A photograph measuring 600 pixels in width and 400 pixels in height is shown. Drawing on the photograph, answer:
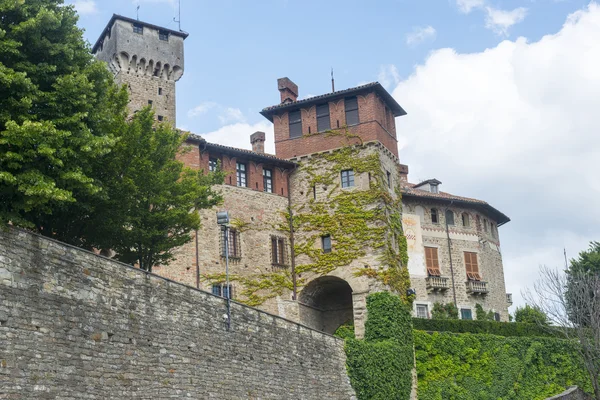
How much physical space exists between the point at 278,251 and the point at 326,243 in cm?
245

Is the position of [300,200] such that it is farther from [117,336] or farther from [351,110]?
[117,336]

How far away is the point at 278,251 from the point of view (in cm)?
3869

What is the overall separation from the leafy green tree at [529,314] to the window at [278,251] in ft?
67.9

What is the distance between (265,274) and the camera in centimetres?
3781

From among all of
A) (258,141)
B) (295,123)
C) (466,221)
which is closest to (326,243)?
(295,123)

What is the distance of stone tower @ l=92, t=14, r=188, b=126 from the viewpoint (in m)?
41.2

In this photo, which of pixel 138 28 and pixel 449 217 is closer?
pixel 138 28

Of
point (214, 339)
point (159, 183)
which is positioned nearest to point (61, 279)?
point (214, 339)

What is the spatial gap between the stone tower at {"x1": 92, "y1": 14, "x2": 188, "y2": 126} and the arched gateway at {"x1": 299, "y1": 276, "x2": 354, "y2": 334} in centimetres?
1191

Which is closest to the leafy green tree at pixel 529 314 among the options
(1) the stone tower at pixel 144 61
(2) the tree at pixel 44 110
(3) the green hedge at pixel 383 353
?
(3) the green hedge at pixel 383 353

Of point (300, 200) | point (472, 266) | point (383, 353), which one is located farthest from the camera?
point (472, 266)

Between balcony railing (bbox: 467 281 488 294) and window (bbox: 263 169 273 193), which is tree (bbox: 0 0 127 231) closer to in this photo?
window (bbox: 263 169 273 193)

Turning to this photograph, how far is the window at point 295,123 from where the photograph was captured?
40.9m

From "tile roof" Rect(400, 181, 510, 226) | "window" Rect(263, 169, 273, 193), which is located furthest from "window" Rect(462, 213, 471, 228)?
"window" Rect(263, 169, 273, 193)
